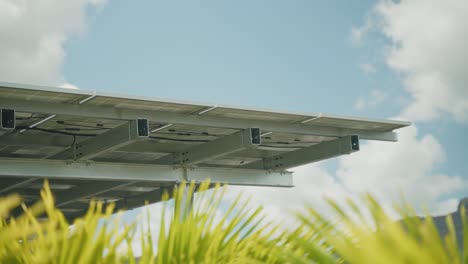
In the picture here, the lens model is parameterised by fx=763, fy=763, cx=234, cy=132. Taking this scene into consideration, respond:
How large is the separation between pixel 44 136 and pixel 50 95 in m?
2.03

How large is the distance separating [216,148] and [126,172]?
1.41 m

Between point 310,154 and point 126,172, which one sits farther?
point 310,154

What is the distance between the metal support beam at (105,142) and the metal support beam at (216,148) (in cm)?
173

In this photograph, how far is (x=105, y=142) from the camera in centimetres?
1040

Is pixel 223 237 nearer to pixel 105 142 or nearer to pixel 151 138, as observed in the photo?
pixel 105 142

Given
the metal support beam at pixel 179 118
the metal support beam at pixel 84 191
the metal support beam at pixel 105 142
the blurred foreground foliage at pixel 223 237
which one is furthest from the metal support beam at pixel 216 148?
the blurred foreground foliage at pixel 223 237

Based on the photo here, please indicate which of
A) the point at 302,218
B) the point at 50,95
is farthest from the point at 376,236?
the point at 50,95

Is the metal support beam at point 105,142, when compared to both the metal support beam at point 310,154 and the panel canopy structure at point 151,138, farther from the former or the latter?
the metal support beam at point 310,154

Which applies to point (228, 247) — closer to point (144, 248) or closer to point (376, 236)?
point (144, 248)

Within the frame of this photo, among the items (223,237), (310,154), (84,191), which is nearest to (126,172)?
(84,191)

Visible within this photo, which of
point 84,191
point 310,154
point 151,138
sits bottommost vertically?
point 84,191

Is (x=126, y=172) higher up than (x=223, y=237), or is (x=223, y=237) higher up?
→ (x=126, y=172)

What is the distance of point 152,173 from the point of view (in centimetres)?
1179

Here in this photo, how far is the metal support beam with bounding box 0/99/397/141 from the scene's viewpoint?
9.03 meters
